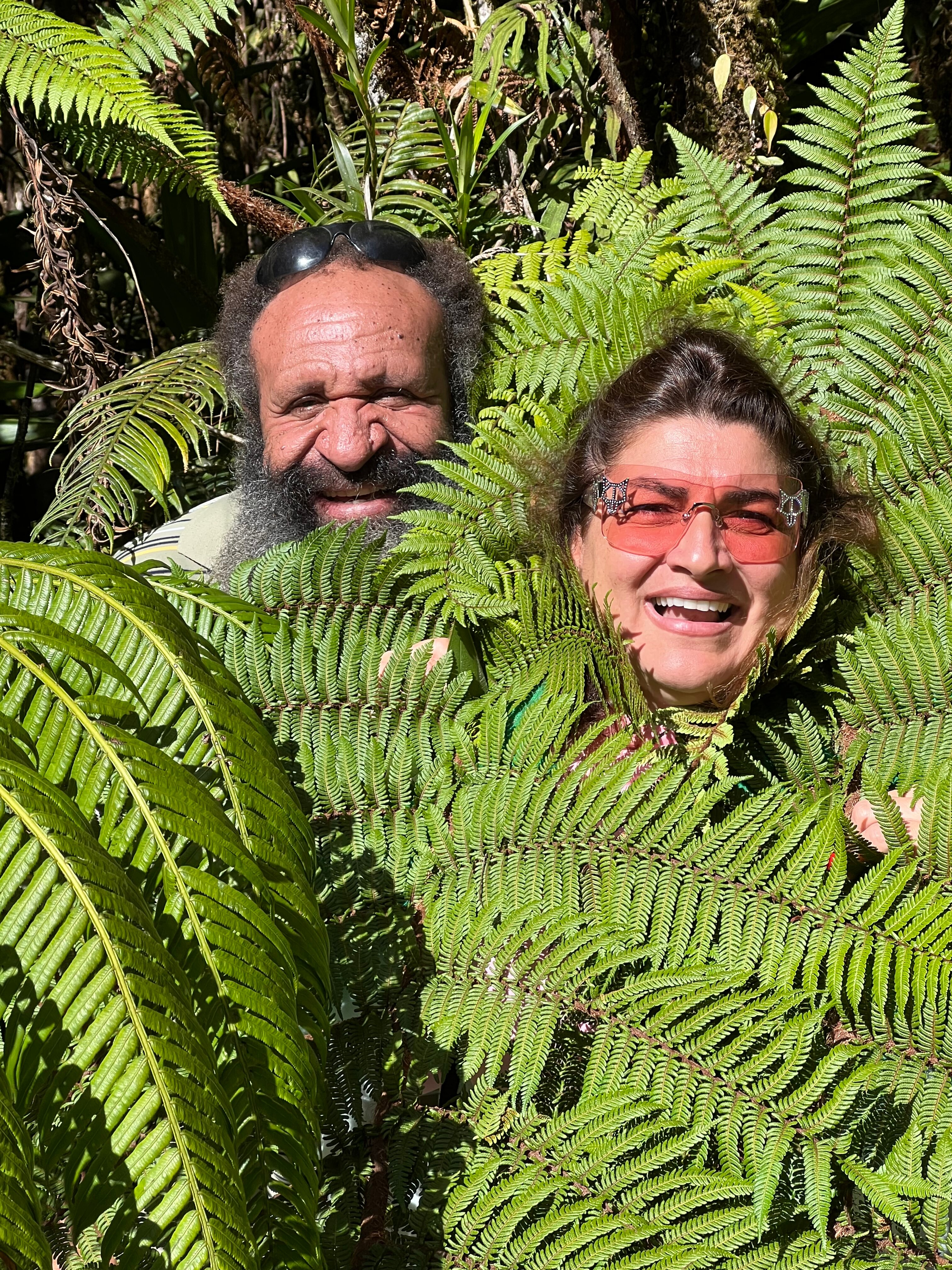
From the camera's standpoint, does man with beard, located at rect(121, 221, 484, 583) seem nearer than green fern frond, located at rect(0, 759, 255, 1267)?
No

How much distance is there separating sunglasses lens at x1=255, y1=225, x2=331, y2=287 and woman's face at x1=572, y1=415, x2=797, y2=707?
1.43 meters

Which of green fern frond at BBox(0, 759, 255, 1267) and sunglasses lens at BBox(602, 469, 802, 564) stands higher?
sunglasses lens at BBox(602, 469, 802, 564)

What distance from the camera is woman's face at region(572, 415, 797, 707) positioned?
1641mm

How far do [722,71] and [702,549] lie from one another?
2.07m

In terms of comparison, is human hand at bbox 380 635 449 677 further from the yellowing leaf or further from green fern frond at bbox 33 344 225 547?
the yellowing leaf

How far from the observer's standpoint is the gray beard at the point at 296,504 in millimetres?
2648

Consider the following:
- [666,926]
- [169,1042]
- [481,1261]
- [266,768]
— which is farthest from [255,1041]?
[666,926]

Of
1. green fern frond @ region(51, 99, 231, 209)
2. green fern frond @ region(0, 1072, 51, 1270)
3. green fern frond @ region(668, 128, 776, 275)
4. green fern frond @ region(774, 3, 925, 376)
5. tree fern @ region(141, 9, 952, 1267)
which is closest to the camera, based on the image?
green fern frond @ region(0, 1072, 51, 1270)

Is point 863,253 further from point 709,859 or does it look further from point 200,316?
point 200,316

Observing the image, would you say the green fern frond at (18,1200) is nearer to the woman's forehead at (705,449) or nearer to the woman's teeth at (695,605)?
the woman's teeth at (695,605)

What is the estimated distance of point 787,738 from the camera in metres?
1.75

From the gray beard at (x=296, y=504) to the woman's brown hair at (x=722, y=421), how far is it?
78 centimetres

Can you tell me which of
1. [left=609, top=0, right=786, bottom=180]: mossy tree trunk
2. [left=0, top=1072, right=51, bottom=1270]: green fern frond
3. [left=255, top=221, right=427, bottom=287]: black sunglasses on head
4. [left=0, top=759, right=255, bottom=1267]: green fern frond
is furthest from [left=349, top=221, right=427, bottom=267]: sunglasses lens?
[left=0, top=1072, right=51, bottom=1270]: green fern frond

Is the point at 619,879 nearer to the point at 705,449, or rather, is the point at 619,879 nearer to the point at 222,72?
the point at 705,449
